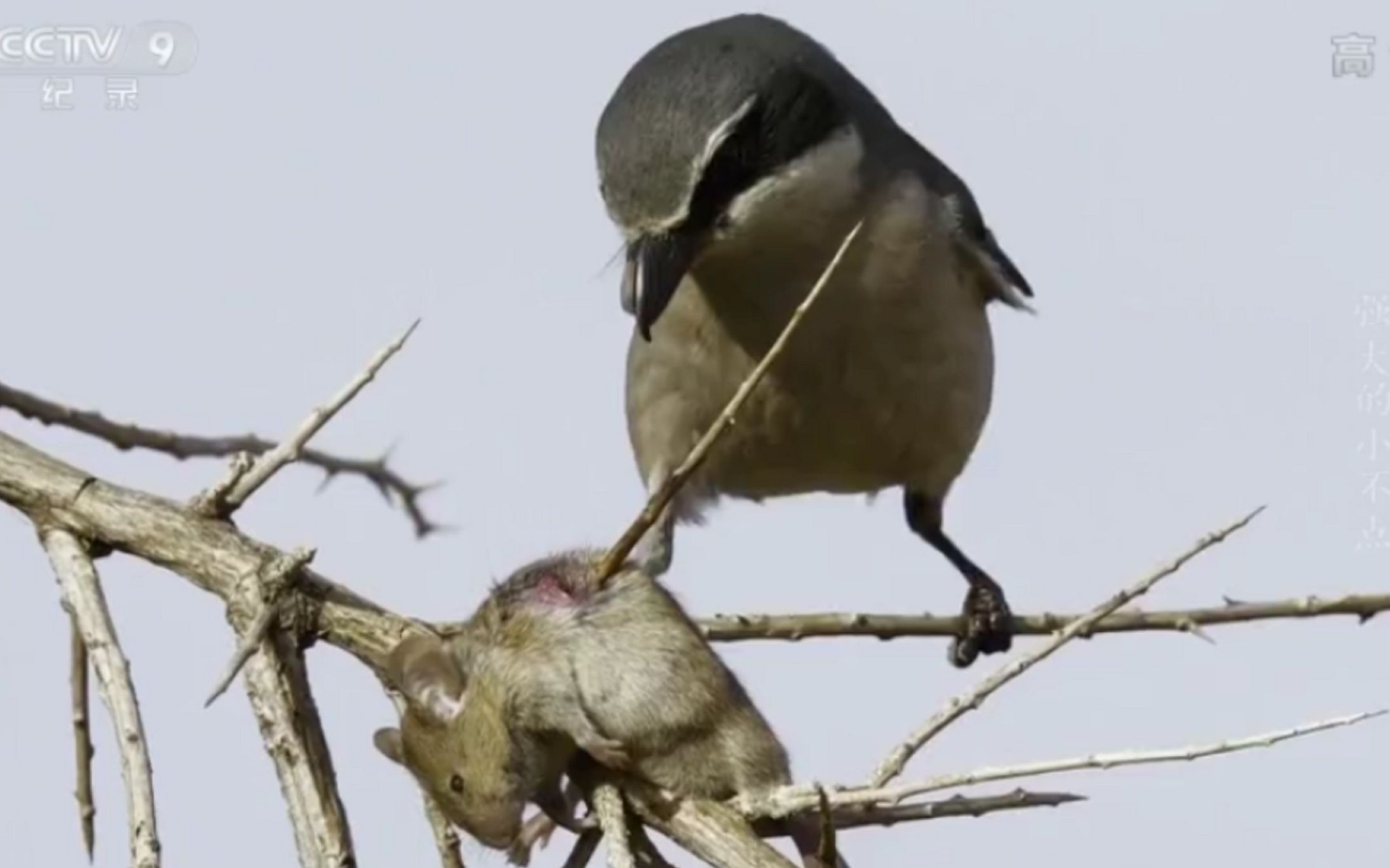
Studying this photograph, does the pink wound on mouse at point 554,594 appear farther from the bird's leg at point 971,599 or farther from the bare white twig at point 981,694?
the bird's leg at point 971,599

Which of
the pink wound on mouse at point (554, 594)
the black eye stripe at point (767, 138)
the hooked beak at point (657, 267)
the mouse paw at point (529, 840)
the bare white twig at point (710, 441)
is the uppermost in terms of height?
the black eye stripe at point (767, 138)

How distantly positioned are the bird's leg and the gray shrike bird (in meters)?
0.01

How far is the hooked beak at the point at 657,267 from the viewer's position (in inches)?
174

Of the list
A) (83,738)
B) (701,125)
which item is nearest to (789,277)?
(701,125)

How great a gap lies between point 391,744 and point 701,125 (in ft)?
7.09

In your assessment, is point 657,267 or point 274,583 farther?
point 657,267

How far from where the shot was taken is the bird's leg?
18.9ft

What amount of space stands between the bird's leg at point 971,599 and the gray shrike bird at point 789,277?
1cm

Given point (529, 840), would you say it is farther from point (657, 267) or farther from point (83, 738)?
point (657, 267)

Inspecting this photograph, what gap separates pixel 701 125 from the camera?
4578mm

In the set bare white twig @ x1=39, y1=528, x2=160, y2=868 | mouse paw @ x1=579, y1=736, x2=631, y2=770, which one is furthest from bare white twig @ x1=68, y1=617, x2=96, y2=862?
mouse paw @ x1=579, y1=736, x2=631, y2=770

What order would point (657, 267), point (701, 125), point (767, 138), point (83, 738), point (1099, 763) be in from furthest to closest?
point (767, 138) < point (701, 125) < point (657, 267) < point (83, 738) < point (1099, 763)

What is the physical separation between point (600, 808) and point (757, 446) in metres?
2.89

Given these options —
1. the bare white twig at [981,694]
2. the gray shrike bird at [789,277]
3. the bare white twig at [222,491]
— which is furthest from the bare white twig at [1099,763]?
the gray shrike bird at [789,277]
